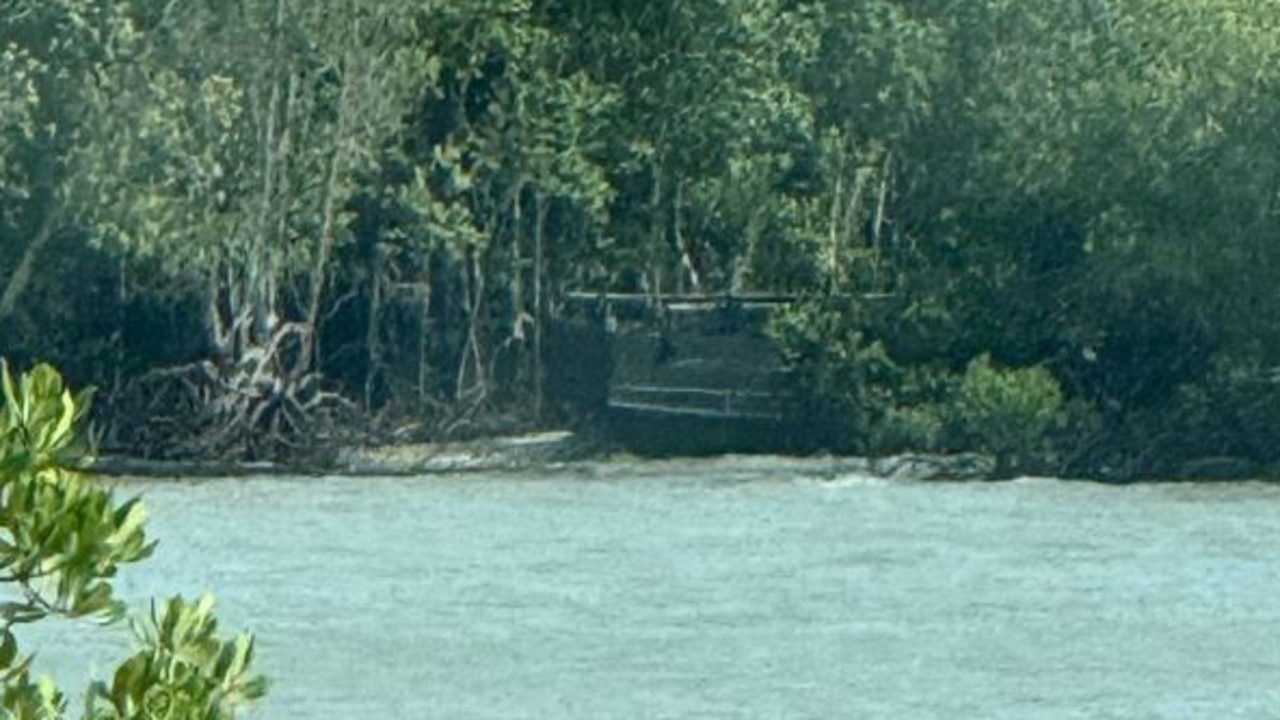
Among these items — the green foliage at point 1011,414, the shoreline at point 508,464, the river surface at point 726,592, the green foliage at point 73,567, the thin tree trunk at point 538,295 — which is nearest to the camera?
the green foliage at point 73,567

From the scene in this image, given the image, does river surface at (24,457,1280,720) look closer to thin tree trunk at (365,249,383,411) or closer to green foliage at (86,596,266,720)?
thin tree trunk at (365,249,383,411)

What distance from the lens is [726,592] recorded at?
79.9ft

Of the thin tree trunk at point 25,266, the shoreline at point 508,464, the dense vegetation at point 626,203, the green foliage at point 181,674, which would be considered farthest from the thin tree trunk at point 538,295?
the green foliage at point 181,674

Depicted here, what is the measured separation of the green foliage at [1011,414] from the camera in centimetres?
3438

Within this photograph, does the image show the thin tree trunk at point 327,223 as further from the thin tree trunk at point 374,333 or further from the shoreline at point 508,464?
the shoreline at point 508,464

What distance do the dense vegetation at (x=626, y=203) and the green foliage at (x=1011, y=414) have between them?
4 cm

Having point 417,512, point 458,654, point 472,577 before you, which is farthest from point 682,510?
point 458,654

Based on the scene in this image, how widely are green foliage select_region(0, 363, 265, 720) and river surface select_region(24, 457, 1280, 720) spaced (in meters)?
9.10

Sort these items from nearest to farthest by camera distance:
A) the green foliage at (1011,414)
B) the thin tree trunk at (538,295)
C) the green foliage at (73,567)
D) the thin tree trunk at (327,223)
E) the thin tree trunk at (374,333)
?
the green foliage at (73,567)
the green foliage at (1011,414)
the thin tree trunk at (327,223)
the thin tree trunk at (374,333)
the thin tree trunk at (538,295)

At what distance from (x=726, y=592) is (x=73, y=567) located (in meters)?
19.6

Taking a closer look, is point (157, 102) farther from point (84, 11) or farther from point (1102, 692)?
point (1102, 692)

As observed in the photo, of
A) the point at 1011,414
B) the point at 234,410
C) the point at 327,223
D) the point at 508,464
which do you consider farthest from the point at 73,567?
the point at 327,223

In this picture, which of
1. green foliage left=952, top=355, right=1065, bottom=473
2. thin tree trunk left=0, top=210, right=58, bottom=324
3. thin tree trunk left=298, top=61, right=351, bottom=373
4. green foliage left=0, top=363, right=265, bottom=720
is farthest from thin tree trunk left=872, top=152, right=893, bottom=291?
green foliage left=0, top=363, right=265, bottom=720

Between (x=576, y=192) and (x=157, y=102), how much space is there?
4767 millimetres
